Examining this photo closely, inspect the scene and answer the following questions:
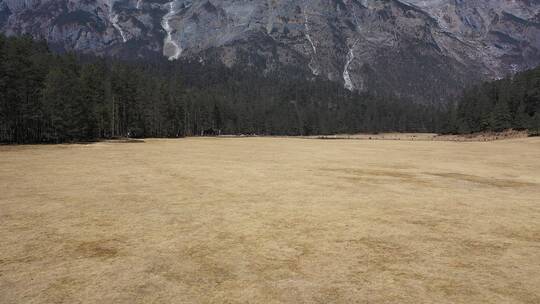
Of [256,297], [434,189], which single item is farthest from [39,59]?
[256,297]

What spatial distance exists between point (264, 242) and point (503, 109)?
14092cm

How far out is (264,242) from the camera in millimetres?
13062

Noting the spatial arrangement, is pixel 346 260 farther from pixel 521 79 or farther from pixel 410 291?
pixel 521 79

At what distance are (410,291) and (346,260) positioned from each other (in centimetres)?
234

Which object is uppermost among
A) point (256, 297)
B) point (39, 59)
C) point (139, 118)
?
point (39, 59)

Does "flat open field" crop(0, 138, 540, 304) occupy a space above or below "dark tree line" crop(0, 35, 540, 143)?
below

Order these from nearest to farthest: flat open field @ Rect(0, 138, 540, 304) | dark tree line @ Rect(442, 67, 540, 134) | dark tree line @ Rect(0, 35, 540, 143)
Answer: flat open field @ Rect(0, 138, 540, 304), dark tree line @ Rect(0, 35, 540, 143), dark tree line @ Rect(442, 67, 540, 134)

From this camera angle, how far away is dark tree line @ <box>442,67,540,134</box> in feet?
424

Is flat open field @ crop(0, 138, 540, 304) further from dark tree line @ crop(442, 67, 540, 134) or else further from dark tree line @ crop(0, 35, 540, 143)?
dark tree line @ crop(442, 67, 540, 134)

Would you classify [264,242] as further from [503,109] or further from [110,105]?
[503,109]

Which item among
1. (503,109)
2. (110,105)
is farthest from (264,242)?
(503,109)

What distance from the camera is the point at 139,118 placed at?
12156cm

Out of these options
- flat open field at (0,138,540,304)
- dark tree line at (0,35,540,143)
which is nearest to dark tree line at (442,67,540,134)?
dark tree line at (0,35,540,143)

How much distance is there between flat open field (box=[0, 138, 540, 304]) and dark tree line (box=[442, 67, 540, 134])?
111 meters
